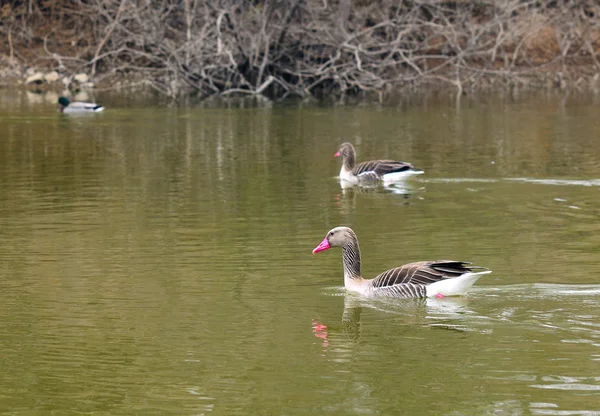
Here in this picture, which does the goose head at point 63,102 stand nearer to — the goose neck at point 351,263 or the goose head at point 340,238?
the goose head at point 340,238

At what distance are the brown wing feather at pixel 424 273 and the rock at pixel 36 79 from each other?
33.5 m

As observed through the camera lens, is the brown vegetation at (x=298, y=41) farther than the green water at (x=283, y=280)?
Yes

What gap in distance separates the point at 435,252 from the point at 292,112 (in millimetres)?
19665

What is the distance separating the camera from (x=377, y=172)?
→ 21.1 metres

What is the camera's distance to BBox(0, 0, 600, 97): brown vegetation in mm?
38406

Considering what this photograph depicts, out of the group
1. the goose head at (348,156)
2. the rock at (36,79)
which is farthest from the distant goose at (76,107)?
the goose head at (348,156)

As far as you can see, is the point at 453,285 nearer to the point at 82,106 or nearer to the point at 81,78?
the point at 82,106

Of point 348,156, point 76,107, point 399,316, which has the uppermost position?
point 76,107

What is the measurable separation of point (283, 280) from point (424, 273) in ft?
5.45

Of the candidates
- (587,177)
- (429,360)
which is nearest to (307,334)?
(429,360)

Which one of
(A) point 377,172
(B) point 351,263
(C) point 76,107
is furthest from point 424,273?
(C) point 76,107

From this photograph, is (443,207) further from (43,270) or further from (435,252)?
(43,270)

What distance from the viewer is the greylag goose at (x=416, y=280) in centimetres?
1179

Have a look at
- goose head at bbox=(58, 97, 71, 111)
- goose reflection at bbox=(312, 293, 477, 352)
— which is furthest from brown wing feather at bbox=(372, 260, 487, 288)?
goose head at bbox=(58, 97, 71, 111)
